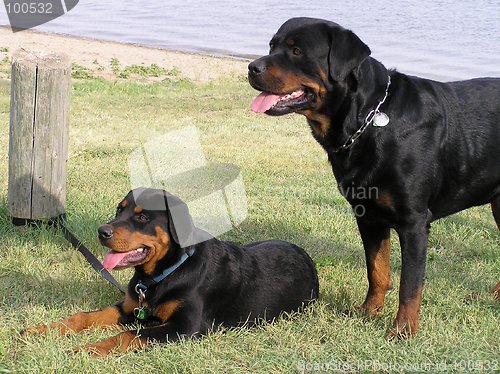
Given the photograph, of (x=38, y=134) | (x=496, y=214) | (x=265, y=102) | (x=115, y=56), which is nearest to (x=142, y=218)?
(x=265, y=102)

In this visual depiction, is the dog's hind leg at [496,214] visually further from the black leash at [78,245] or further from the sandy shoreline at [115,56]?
the sandy shoreline at [115,56]

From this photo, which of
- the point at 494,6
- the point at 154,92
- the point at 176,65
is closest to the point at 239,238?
the point at 154,92

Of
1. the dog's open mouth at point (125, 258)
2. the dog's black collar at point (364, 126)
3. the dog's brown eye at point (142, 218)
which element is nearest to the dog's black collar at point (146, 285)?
the dog's open mouth at point (125, 258)

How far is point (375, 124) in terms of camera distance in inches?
169

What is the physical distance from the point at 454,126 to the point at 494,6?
90.1ft

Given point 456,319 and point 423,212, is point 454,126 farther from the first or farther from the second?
point 456,319

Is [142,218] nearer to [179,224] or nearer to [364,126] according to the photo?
[179,224]

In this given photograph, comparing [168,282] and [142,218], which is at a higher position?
[142,218]

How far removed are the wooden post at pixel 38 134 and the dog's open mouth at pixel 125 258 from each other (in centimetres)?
198

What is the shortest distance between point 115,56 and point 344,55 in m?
16.7

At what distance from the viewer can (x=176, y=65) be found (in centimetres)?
1920

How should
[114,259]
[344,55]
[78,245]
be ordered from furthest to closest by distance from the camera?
[78,245] → [114,259] → [344,55]

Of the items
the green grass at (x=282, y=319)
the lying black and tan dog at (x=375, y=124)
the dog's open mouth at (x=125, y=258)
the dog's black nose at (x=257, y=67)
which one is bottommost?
the green grass at (x=282, y=319)

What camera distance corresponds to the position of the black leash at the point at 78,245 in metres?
5.11
